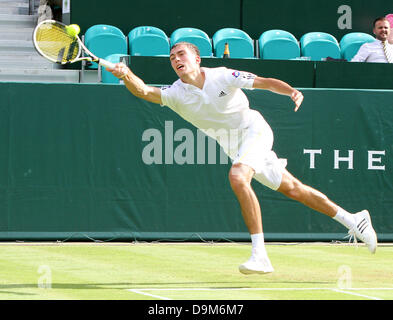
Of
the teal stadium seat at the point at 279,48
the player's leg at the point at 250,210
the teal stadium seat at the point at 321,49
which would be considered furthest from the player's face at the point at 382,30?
the player's leg at the point at 250,210

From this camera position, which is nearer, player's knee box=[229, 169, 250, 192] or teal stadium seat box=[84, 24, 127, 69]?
player's knee box=[229, 169, 250, 192]

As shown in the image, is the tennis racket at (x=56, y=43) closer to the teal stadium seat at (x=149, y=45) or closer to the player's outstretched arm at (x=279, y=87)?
the player's outstretched arm at (x=279, y=87)

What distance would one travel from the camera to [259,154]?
7.67 m

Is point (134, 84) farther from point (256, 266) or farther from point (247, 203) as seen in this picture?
point (256, 266)

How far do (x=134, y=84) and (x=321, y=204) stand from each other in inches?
76.4

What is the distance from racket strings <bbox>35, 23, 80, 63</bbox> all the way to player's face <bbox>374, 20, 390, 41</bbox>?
5.95m

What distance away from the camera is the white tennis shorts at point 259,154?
7617mm

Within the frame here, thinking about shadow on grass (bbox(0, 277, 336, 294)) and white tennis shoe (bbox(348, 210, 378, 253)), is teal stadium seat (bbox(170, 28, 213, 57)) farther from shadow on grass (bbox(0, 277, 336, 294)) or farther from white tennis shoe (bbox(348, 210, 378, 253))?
shadow on grass (bbox(0, 277, 336, 294))

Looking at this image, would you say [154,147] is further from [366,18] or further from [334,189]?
[366,18]

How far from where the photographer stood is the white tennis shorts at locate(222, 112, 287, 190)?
7.62 m

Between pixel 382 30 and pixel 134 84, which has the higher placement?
pixel 382 30

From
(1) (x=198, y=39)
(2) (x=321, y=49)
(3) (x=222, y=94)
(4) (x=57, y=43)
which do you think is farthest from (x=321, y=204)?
(2) (x=321, y=49)

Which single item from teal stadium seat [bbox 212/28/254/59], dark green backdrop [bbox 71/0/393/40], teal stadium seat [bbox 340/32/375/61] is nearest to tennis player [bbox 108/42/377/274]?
teal stadium seat [bbox 212/28/254/59]

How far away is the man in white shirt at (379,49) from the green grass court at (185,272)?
9.45 ft
